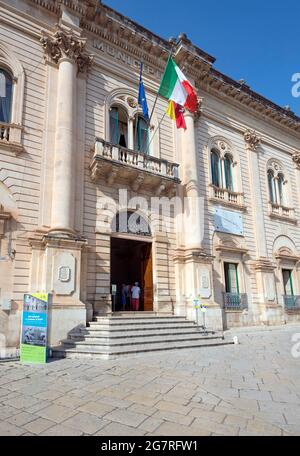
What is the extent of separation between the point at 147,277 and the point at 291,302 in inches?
350

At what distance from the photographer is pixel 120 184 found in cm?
1282

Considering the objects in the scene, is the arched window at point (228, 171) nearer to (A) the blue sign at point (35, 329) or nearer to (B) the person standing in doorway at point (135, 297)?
(B) the person standing in doorway at point (135, 297)

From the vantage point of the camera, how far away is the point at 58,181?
10.8m

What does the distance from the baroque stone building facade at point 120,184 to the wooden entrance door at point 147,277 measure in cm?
4

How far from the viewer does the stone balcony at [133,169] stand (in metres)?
11.8

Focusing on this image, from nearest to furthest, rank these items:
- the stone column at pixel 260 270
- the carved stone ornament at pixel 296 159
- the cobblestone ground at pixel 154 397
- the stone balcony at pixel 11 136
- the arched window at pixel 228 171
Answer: the cobblestone ground at pixel 154 397 < the stone balcony at pixel 11 136 < the stone column at pixel 260 270 < the arched window at pixel 228 171 < the carved stone ornament at pixel 296 159

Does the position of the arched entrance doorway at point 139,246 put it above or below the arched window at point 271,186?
below

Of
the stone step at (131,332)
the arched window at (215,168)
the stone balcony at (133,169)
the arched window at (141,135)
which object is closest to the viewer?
the stone step at (131,332)

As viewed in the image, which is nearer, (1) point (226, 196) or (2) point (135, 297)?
(2) point (135, 297)

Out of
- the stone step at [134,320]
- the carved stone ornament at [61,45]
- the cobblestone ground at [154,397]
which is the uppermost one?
the carved stone ornament at [61,45]

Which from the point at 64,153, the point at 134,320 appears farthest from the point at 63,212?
the point at 134,320

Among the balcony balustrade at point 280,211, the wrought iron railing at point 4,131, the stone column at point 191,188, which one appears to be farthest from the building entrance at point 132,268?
the balcony balustrade at point 280,211

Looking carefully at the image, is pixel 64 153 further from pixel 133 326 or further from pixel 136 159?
pixel 133 326
